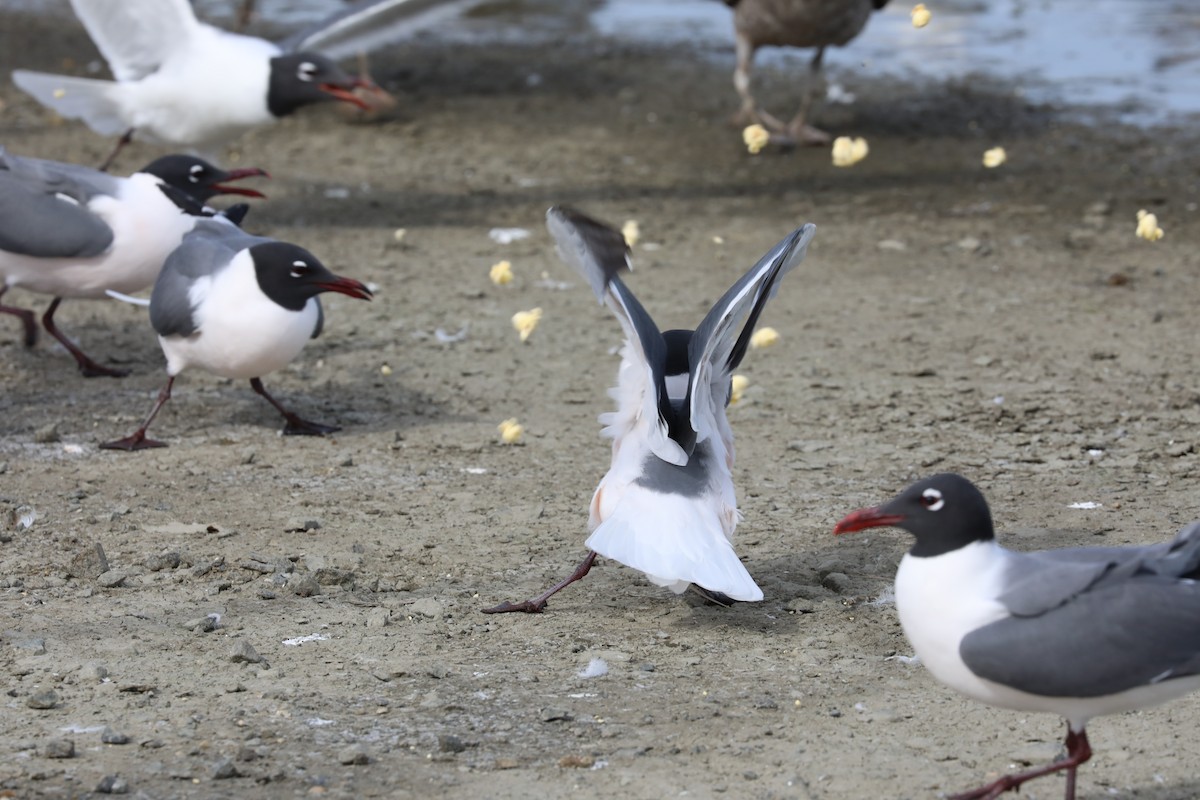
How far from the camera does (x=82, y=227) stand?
21.6 ft

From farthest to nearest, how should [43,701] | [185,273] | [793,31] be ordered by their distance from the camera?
1. [793,31]
2. [185,273]
3. [43,701]

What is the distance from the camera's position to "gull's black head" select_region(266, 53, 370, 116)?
9.40 metres

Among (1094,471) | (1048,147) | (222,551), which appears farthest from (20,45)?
(1094,471)

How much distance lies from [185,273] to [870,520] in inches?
134

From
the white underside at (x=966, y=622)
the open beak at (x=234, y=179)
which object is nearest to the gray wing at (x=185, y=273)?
the open beak at (x=234, y=179)

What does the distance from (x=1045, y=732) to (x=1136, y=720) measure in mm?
237

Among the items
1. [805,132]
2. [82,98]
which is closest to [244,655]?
[82,98]

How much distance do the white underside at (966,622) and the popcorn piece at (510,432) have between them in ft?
9.13

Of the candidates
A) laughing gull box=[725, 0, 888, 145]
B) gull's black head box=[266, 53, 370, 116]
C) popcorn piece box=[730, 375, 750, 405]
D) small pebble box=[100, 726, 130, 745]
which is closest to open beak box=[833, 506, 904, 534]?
small pebble box=[100, 726, 130, 745]

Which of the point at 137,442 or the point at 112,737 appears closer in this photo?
the point at 112,737

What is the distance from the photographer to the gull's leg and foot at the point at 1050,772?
3.41 metres

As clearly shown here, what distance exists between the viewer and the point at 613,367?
7.07m

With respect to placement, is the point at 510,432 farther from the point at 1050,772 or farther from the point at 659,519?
the point at 1050,772

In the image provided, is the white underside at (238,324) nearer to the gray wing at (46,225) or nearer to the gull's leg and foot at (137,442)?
the gull's leg and foot at (137,442)
